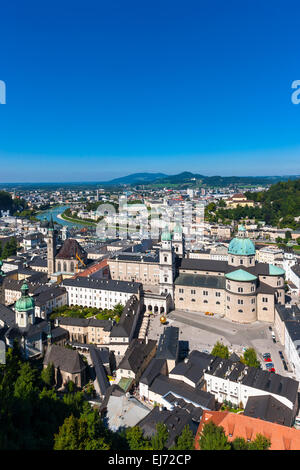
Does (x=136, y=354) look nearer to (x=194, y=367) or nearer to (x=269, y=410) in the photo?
A: (x=194, y=367)

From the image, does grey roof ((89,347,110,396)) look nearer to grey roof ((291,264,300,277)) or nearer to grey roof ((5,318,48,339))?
grey roof ((5,318,48,339))

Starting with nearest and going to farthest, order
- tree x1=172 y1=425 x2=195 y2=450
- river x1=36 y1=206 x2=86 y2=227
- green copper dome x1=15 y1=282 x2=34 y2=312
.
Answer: tree x1=172 y1=425 x2=195 y2=450, green copper dome x1=15 y1=282 x2=34 y2=312, river x1=36 y1=206 x2=86 y2=227

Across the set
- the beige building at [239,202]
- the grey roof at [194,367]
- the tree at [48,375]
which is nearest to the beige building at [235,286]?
the grey roof at [194,367]

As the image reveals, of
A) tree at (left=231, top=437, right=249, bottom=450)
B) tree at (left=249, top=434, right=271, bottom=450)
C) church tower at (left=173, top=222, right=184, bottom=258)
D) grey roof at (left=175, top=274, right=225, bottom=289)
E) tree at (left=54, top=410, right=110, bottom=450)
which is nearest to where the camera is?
tree at (left=54, top=410, right=110, bottom=450)

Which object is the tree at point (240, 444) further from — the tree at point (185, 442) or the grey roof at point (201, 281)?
the grey roof at point (201, 281)

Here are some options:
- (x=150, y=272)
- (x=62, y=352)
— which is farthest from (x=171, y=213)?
(x=62, y=352)

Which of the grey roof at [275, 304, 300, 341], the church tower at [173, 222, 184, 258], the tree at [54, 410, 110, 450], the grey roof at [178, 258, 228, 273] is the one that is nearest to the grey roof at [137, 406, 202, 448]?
the tree at [54, 410, 110, 450]

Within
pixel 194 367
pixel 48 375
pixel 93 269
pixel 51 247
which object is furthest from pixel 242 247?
pixel 51 247
